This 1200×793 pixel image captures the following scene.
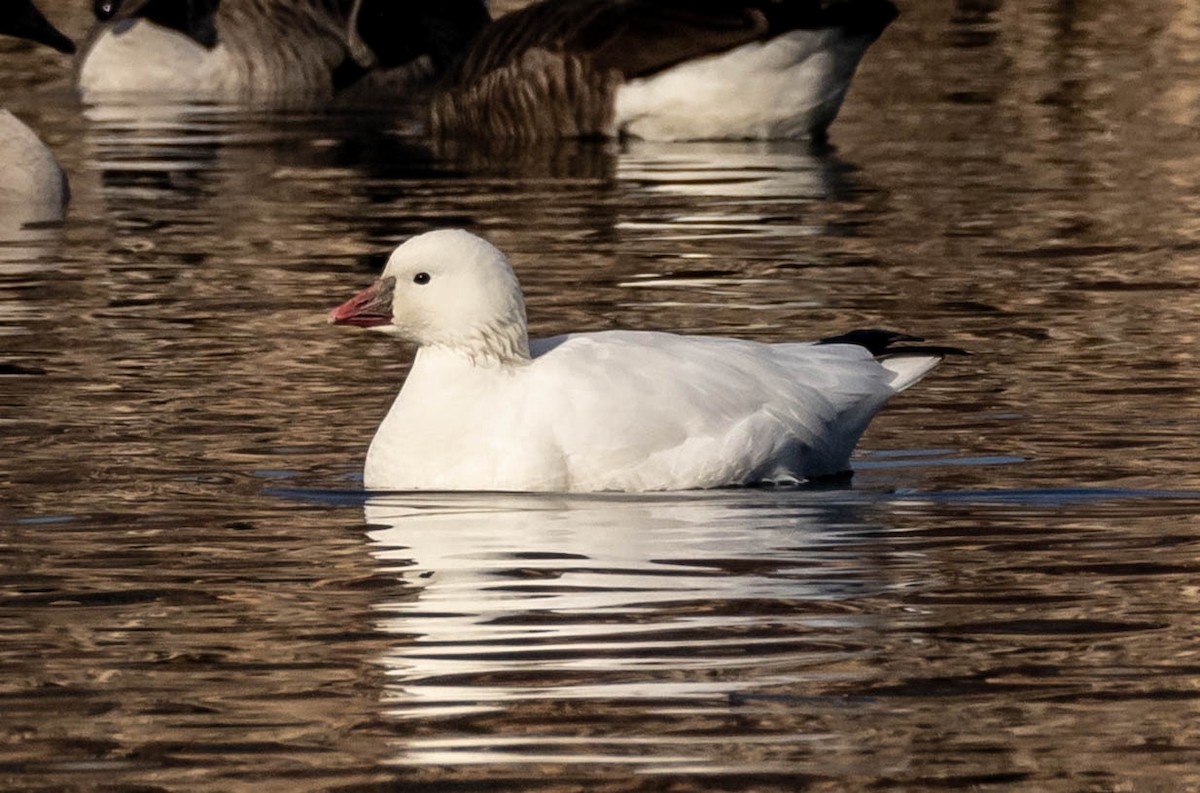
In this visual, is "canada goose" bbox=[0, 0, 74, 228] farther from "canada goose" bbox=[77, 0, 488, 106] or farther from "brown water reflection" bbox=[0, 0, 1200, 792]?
"canada goose" bbox=[77, 0, 488, 106]

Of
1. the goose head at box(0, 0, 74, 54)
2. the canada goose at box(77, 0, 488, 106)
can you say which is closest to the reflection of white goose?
the goose head at box(0, 0, 74, 54)

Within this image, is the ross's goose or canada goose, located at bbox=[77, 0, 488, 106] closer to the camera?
the ross's goose

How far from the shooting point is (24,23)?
1964 centimetres

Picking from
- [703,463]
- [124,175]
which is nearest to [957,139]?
[124,175]

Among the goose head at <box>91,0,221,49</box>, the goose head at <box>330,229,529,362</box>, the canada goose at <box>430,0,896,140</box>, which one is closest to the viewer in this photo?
the goose head at <box>330,229,529,362</box>

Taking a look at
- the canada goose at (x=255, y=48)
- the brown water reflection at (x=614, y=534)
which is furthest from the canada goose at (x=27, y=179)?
the canada goose at (x=255, y=48)

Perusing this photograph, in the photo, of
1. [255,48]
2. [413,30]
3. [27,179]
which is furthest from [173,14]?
[27,179]

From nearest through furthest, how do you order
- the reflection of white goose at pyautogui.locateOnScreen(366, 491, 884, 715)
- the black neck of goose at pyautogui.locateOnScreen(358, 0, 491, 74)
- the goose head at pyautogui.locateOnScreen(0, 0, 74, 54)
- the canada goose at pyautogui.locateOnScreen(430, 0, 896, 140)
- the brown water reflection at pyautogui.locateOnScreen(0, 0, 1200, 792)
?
1. the brown water reflection at pyautogui.locateOnScreen(0, 0, 1200, 792)
2. the reflection of white goose at pyautogui.locateOnScreen(366, 491, 884, 715)
3. the canada goose at pyautogui.locateOnScreen(430, 0, 896, 140)
4. the goose head at pyautogui.locateOnScreen(0, 0, 74, 54)
5. the black neck of goose at pyautogui.locateOnScreen(358, 0, 491, 74)

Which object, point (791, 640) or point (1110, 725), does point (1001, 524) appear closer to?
point (791, 640)

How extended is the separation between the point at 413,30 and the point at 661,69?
5417mm

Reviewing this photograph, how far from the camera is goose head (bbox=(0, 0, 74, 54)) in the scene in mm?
19516

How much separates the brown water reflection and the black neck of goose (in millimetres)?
7523

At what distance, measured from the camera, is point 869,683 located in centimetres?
609

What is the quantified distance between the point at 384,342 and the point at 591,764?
6.10 metres
